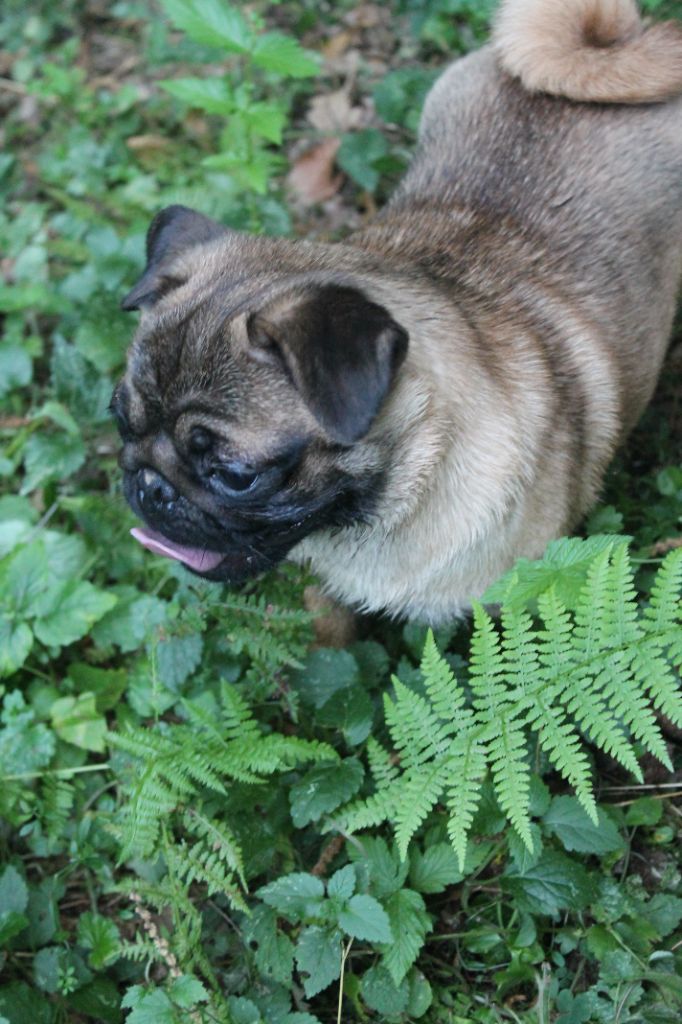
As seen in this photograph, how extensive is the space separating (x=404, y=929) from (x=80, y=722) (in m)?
1.70

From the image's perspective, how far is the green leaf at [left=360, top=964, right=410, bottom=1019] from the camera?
3.11 metres

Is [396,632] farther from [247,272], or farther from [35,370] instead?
[35,370]

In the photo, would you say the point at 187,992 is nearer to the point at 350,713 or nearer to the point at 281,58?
the point at 350,713

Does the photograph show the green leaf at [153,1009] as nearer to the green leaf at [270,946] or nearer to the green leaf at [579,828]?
the green leaf at [270,946]

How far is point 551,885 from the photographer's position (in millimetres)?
3164

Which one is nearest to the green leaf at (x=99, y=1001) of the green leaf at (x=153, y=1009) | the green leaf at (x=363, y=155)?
the green leaf at (x=153, y=1009)

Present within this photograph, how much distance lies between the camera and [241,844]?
11.1 feet

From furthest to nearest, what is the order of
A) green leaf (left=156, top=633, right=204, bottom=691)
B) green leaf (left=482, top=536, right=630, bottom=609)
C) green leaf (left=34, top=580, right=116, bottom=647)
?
1. green leaf (left=34, top=580, right=116, bottom=647)
2. green leaf (left=156, top=633, right=204, bottom=691)
3. green leaf (left=482, top=536, right=630, bottom=609)

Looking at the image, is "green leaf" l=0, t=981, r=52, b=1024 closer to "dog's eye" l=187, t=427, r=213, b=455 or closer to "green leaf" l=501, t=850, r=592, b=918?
"green leaf" l=501, t=850, r=592, b=918

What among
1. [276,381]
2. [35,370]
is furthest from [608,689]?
[35,370]

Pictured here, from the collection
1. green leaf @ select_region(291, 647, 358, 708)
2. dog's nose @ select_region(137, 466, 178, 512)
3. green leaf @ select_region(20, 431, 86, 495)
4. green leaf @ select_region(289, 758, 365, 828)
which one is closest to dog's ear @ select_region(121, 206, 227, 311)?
dog's nose @ select_region(137, 466, 178, 512)

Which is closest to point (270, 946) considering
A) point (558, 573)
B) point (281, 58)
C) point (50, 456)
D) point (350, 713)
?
point (350, 713)

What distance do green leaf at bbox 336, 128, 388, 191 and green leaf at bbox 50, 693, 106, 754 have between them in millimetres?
3286

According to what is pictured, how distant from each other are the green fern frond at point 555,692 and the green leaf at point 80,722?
157 cm
